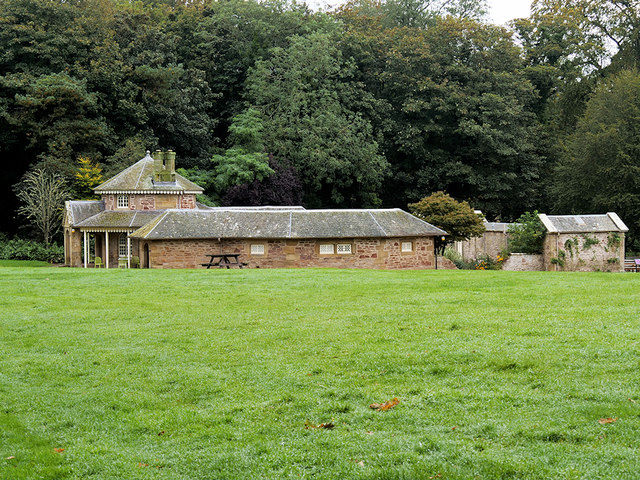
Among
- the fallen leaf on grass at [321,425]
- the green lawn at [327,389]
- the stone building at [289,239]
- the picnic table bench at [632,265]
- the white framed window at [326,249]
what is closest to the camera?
the green lawn at [327,389]

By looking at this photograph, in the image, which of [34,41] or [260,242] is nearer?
[260,242]

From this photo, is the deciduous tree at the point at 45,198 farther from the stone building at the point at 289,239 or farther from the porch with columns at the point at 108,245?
the stone building at the point at 289,239

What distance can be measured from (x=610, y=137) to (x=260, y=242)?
88.8 feet

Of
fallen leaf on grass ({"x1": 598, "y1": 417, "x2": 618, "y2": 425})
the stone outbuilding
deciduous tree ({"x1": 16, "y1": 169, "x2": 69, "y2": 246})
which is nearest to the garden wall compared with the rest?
the stone outbuilding

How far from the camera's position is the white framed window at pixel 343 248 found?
33.5m

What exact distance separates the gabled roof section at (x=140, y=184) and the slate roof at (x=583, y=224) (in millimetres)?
21786

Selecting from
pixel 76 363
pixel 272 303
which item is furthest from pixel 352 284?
pixel 76 363

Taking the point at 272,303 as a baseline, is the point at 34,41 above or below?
above

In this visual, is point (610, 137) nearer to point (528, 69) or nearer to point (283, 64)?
point (528, 69)

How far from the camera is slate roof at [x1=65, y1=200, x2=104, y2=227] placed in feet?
130

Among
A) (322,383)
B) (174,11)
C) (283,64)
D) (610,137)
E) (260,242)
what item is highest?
(174,11)

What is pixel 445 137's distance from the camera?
195 feet

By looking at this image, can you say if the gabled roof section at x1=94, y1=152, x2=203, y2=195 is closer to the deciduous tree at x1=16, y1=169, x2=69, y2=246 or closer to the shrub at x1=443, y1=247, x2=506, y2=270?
the deciduous tree at x1=16, y1=169, x2=69, y2=246

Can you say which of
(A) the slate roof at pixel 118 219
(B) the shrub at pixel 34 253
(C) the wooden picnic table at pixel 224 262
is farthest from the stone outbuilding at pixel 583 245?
(B) the shrub at pixel 34 253
